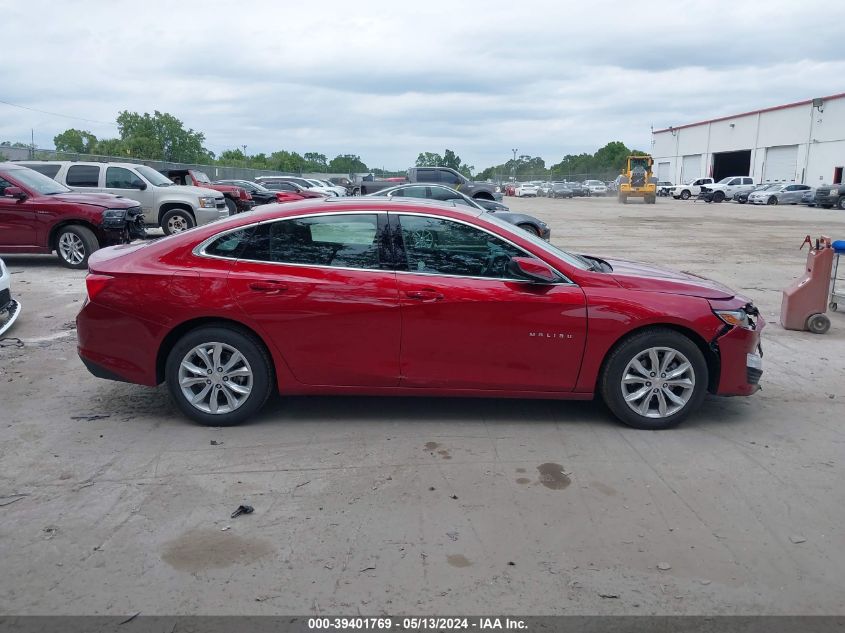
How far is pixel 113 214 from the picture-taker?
12.4 meters

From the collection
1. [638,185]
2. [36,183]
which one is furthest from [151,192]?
Result: [638,185]

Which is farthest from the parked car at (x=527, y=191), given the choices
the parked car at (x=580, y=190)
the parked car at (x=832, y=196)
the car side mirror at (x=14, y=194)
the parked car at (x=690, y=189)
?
the car side mirror at (x=14, y=194)

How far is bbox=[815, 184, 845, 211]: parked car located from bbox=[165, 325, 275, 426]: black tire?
146 ft

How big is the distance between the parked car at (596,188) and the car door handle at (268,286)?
71725 millimetres

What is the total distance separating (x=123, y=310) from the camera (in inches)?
203

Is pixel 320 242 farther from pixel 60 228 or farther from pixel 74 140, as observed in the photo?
pixel 74 140

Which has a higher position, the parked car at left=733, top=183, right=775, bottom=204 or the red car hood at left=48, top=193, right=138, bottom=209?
the parked car at left=733, top=183, right=775, bottom=204

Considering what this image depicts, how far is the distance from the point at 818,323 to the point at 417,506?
20.8 feet

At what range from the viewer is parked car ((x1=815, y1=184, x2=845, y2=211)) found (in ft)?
136

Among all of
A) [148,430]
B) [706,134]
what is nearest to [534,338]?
[148,430]

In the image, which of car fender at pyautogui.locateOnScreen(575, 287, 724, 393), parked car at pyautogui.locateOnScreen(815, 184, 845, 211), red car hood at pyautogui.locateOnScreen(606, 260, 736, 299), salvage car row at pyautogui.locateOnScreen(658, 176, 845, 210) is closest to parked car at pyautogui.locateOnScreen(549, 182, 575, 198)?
salvage car row at pyautogui.locateOnScreen(658, 176, 845, 210)

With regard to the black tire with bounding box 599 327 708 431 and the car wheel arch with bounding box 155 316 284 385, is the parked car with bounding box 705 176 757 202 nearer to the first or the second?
the black tire with bounding box 599 327 708 431

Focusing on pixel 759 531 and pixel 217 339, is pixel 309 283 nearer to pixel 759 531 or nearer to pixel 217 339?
pixel 217 339

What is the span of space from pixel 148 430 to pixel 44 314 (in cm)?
465
